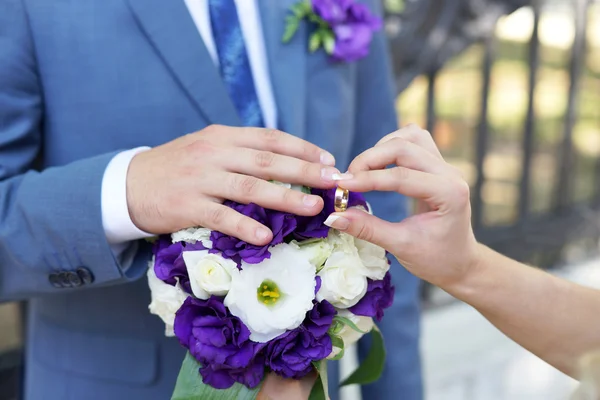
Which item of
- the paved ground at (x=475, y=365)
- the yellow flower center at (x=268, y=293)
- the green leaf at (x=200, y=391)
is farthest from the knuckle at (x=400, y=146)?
the paved ground at (x=475, y=365)

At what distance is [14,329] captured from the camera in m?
1.91

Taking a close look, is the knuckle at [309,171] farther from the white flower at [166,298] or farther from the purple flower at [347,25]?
the purple flower at [347,25]

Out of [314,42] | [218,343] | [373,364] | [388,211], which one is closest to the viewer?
[218,343]

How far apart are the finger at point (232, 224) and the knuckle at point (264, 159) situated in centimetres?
6

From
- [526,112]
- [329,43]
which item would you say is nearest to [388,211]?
[329,43]

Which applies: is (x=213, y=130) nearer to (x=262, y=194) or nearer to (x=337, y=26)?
(x=262, y=194)

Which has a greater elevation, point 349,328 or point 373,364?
point 349,328

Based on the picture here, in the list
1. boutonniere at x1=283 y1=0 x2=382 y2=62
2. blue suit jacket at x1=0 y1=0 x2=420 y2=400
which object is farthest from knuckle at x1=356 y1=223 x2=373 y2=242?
boutonniere at x1=283 y1=0 x2=382 y2=62

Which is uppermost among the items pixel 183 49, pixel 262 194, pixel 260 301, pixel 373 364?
pixel 183 49

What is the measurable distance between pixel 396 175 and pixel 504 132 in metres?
2.41

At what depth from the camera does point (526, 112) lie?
2.95 m

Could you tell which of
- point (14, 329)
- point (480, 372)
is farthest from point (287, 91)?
point (480, 372)

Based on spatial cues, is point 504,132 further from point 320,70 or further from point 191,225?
point 191,225

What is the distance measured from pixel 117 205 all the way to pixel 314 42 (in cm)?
43
